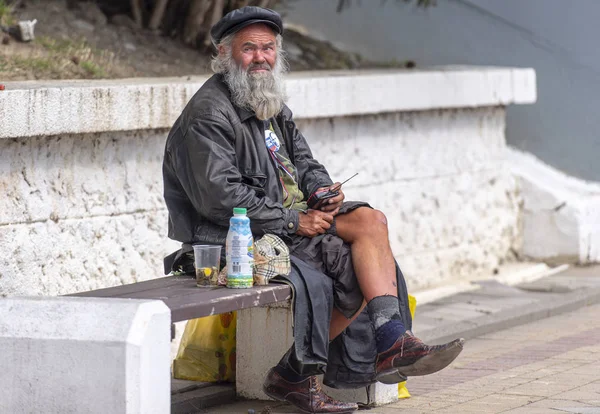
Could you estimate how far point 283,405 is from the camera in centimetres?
508

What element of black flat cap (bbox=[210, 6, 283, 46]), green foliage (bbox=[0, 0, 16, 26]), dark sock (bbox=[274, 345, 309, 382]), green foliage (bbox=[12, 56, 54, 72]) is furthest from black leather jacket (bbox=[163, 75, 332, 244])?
green foliage (bbox=[0, 0, 16, 26])

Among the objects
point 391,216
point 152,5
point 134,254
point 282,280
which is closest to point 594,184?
point 391,216

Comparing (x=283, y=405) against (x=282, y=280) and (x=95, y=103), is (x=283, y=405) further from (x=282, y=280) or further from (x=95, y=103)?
(x=95, y=103)

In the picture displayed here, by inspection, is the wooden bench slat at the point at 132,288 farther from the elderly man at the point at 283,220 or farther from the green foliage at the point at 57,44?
the green foliage at the point at 57,44

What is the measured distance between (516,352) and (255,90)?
2.35 meters

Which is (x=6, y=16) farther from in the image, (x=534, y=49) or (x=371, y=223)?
(x=534, y=49)

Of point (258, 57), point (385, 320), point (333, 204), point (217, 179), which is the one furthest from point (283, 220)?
point (258, 57)

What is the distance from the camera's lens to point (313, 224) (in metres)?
4.86

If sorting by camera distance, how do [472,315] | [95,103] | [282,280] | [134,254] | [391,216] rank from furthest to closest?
[391,216] < [472,315] < [134,254] < [95,103] < [282,280]

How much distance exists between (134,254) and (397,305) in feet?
5.94

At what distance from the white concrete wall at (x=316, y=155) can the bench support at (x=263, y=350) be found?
955 millimetres

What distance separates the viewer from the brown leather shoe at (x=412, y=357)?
440 centimetres

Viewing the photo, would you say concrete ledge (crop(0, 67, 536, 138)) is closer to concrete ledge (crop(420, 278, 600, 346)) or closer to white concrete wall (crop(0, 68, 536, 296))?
white concrete wall (crop(0, 68, 536, 296))

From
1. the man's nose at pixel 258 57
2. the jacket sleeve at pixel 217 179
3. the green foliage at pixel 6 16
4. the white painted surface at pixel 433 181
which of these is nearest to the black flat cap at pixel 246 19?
the man's nose at pixel 258 57
